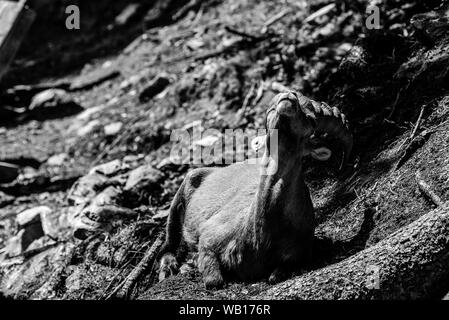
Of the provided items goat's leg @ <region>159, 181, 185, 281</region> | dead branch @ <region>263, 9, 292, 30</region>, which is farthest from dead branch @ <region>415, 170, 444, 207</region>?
dead branch @ <region>263, 9, 292, 30</region>

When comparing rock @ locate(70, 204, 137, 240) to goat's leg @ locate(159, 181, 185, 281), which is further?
rock @ locate(70, 204, 137, 240)

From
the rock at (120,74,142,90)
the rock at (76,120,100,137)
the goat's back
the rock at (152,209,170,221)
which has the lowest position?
the rock at (76,120,100,137)

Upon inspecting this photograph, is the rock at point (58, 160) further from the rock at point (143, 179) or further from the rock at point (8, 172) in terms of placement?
the rock at point (143, 179)

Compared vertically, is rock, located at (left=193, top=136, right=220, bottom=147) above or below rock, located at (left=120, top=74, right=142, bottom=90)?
above

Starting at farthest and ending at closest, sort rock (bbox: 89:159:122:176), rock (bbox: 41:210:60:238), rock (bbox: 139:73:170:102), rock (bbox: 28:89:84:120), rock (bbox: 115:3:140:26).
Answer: rock (bbox: 115:3:140:26)
rock (bbox: 28:89:84:120)
rock (bbox: 139:73:170:102)
rock (bbox: 89:159:122:176)
rock (bbox: 41:210:60:238)

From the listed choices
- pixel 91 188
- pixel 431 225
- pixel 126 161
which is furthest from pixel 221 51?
pixel 431 225

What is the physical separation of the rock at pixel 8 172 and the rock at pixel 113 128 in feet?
5.14

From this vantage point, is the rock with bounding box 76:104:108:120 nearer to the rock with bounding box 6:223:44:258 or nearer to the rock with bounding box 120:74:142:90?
the rock with bounding box 120:74:142:90

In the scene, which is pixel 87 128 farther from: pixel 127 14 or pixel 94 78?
pixel 127 14

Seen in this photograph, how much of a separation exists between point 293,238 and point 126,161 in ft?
16.0

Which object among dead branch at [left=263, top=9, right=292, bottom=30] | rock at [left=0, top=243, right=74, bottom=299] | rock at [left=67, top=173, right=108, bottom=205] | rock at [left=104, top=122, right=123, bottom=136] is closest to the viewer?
rock at [left=0, top=243, right=74, bottom=299]

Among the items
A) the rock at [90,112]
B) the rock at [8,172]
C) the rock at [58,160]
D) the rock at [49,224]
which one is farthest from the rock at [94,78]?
the rock at [49,224]

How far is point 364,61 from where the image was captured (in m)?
7.51

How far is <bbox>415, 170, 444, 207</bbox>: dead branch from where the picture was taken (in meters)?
4.89
